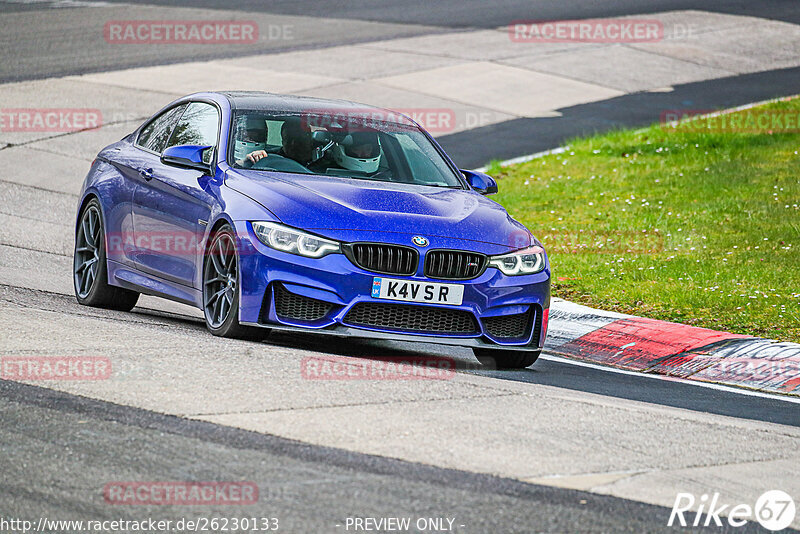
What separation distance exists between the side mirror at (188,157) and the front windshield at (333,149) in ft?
0.59

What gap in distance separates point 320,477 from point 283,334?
3827mm

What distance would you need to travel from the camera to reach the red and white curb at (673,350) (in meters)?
9.03

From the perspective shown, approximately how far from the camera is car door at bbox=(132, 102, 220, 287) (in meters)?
8.63

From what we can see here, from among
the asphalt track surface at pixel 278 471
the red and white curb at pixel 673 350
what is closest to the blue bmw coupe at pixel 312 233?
the asphalt track surface at pixel 278 471

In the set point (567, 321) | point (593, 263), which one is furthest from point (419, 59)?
point (567, 321)

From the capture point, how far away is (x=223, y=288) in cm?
825

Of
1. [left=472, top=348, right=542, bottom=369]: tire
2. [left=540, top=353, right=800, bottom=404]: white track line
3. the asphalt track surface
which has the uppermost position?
the asphalt track surface

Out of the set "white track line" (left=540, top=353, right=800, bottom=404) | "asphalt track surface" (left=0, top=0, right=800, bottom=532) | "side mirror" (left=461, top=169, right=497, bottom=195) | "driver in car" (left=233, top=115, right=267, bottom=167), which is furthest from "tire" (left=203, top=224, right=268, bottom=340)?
"white track line" (left=540, top=353, right=800, bottom=404)

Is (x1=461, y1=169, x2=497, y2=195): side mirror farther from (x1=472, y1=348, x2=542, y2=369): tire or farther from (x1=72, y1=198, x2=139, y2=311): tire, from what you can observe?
(x1=72, y1=198, x2=139, y2=311): tire

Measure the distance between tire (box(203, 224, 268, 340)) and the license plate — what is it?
0.78 m

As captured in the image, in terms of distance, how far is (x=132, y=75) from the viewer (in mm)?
22125

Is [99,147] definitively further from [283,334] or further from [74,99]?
[283,334]

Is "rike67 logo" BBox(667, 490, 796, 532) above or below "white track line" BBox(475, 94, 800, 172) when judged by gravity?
above

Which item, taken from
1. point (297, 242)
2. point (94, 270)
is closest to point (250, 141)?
point (297, 242)
